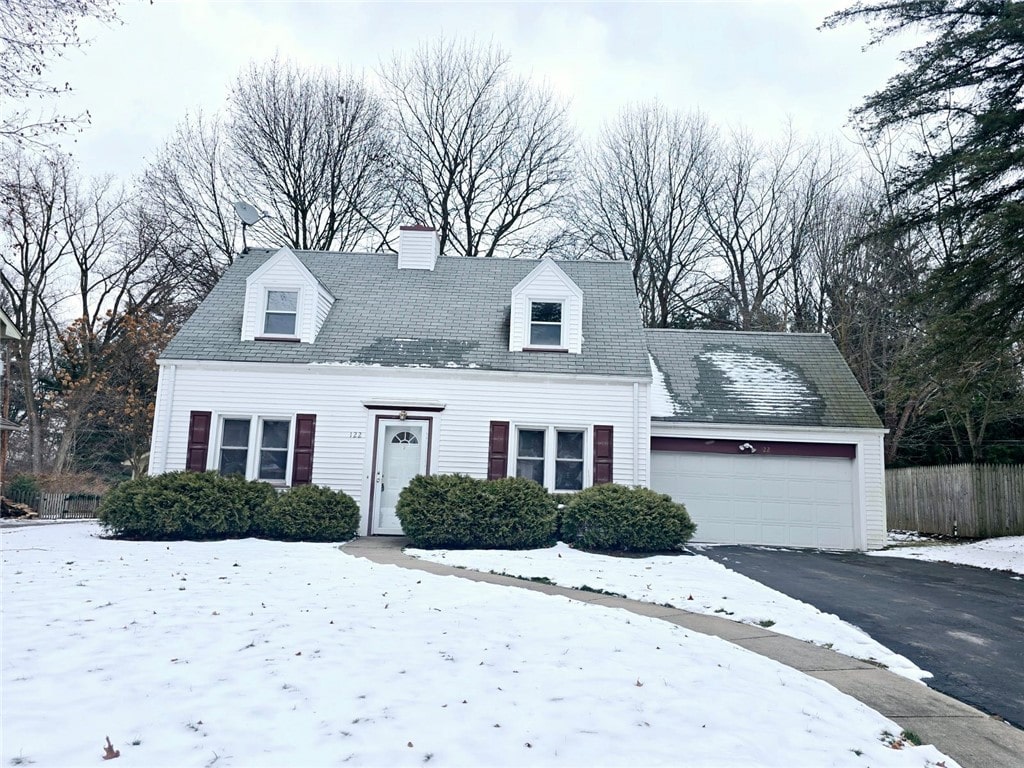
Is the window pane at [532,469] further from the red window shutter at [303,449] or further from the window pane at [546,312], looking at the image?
the red window shutter at [303,449]

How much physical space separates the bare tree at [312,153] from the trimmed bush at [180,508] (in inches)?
646

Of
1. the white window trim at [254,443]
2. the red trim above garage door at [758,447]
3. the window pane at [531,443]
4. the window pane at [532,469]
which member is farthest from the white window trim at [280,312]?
the red trim above garage door at [758,447]

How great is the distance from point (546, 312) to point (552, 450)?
10.2 feet

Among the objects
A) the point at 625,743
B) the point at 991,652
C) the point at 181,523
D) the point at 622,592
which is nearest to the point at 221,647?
the point at 625,743

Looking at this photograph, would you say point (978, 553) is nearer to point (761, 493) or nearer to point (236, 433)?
point (761, 493)

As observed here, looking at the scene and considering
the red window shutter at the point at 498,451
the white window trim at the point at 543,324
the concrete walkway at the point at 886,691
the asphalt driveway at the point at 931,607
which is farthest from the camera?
the white window trim at the point at 543,324

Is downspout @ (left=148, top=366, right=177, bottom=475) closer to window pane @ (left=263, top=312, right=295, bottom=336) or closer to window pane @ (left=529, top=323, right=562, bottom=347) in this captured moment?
window pane @ (left=263, top=312, right=295, bottom=336)

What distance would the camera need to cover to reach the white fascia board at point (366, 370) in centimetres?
1454

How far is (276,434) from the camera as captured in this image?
14.8 m

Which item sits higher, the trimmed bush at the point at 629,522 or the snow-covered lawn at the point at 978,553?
the trimmed bush at the point at 629,522

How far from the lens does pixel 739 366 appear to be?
1736cm

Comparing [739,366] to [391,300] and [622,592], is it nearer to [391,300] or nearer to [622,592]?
[391,300]

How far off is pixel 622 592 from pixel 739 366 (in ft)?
34.0

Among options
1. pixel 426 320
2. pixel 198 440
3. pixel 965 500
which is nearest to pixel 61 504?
pixel 198 440
